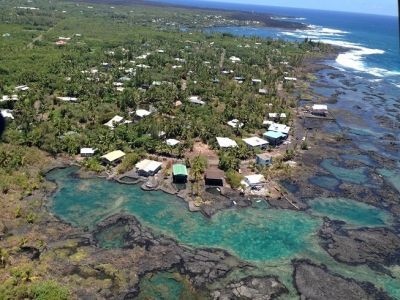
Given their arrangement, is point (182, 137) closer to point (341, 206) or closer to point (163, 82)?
point (341, 206)

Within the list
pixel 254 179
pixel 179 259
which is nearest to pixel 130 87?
pixel 254 179

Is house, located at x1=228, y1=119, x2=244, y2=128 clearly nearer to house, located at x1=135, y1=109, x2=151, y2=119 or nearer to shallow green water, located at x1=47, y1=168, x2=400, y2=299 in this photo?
house, located at x1=135, y1=109, x2=151, y2=119

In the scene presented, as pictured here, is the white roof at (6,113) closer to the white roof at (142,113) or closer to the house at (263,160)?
the white roof at (142,113)

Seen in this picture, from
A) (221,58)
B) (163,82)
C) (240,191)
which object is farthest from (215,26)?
(240,191)

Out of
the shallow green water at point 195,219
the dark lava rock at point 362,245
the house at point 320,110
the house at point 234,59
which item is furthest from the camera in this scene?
the house at point 234,59

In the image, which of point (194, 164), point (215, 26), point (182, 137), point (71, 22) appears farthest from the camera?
point (215, 26)

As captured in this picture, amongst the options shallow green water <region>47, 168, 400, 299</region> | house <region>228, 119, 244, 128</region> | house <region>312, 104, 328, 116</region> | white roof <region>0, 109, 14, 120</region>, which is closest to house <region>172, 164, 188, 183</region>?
shallow green water <region>47, 168, 400, 299</region>

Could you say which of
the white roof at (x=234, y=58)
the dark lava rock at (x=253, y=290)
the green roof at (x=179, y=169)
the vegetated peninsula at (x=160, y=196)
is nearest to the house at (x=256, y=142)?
the vegetated peninsula at (x=160, y=196)
